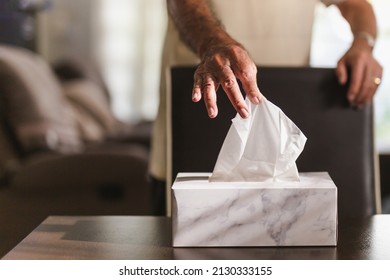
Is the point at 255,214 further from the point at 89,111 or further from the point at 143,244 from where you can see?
the point at 89,111

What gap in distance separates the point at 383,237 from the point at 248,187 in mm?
167

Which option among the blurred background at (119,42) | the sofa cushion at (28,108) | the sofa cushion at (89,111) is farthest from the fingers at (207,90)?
the blurred background at (119,42)

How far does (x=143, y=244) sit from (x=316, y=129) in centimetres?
42

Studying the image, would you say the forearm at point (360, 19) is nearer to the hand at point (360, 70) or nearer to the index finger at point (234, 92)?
the hand at point (360, 70)

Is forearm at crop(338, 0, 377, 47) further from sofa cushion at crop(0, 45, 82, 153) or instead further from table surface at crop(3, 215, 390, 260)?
sofa cushion at crop(0, 45, 82, 153)

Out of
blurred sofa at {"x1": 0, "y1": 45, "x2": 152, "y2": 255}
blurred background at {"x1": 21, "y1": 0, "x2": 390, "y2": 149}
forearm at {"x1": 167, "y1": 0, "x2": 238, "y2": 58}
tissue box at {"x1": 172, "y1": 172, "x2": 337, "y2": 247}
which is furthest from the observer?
blurred background at {"x1": 21, "y1": 0, "x2": 390, "y2": 149}

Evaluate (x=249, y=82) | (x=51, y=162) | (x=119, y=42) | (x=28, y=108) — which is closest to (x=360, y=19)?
(x=249, y=82)

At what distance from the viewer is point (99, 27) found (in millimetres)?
4887

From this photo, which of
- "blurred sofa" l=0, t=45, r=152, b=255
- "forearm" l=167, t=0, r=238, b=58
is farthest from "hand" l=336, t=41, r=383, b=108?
"blurred sofa" l=0, t=45, r=152, b=255

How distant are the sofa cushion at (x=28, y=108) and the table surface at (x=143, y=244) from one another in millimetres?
1736

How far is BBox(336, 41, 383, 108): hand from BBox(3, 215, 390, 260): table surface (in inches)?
9.5

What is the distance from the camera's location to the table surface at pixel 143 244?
0.63 m

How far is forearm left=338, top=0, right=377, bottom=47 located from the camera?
1.00 m
